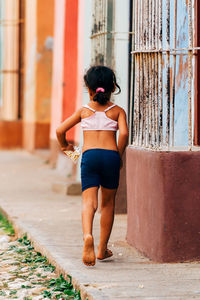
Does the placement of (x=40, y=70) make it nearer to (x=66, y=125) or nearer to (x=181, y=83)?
(x=181, y=83)

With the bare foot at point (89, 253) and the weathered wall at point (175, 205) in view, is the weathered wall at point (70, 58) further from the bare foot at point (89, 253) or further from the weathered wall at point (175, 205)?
the bare foot at point (89, 253)

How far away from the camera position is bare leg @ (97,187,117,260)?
564 centimetres

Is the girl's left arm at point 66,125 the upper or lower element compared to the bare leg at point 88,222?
upper

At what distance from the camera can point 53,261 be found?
5715 millimetres

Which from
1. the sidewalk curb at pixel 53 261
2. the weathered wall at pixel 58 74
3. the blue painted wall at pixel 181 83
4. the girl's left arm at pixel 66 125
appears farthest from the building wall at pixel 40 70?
the girl's left arm at pixel 66 125

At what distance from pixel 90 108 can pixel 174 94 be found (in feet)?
2.17

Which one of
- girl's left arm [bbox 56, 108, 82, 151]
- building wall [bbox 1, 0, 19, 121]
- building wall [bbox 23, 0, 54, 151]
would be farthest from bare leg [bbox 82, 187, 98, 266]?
building wall [bbox 1, 0, 19, 121]

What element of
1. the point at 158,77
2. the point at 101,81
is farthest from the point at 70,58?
the point at 101,81

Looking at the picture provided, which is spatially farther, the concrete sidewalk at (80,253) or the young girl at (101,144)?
the young girl at (101,144)

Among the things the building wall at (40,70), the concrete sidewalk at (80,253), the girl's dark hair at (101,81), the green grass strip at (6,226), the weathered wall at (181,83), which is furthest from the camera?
the building wall at (40,70)

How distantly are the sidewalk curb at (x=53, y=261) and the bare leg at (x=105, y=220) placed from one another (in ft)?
1.19

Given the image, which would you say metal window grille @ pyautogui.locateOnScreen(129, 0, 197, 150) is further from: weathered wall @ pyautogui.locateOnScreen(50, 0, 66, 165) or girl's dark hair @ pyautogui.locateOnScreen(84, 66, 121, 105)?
weathered wall @ pyautogui.locateOnScreen(50, 0, 66, 165)

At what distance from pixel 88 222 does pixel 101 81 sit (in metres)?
1.07

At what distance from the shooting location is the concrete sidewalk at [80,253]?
470 cm
